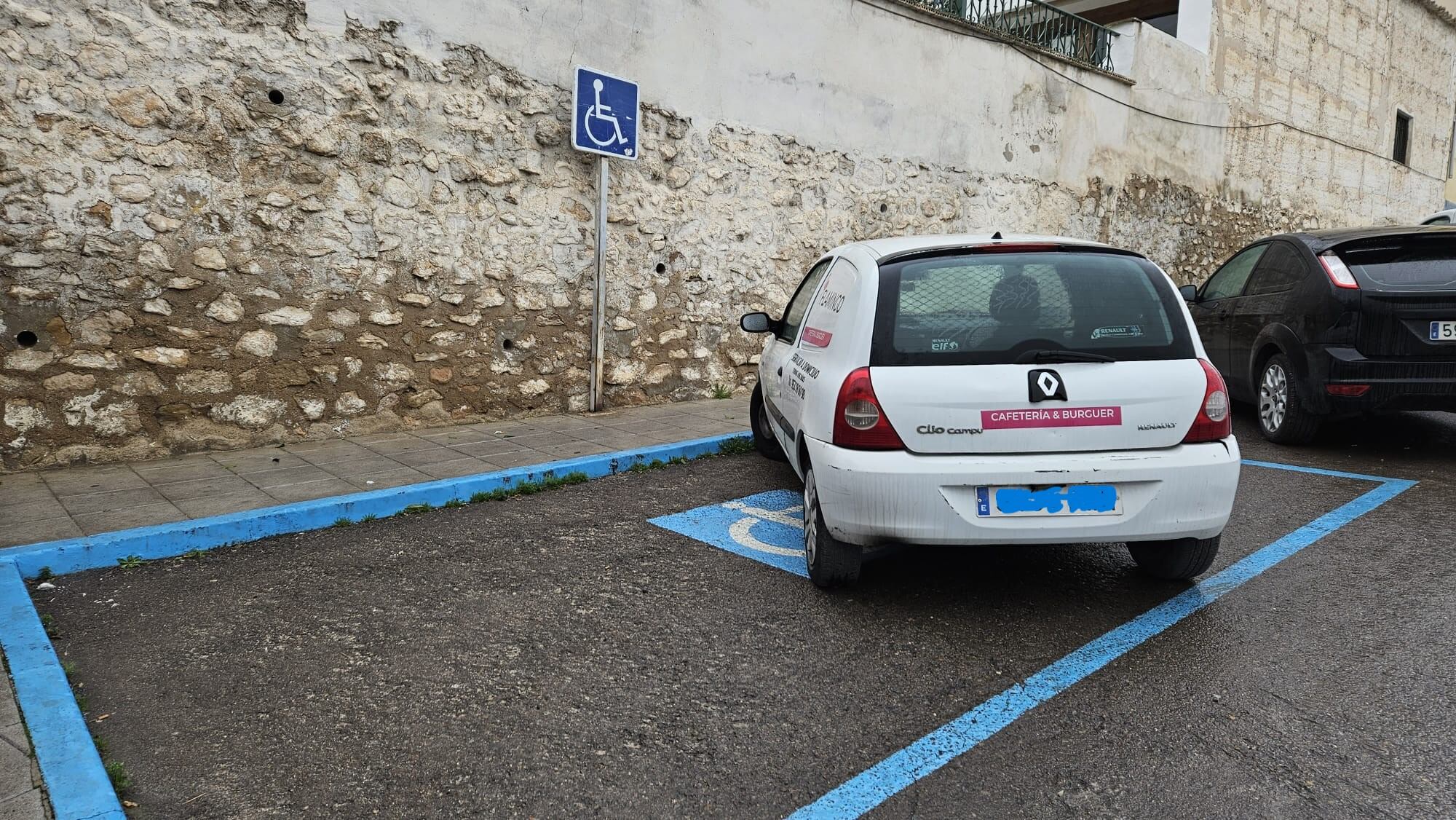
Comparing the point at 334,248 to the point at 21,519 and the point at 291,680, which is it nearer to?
the point at 21,519

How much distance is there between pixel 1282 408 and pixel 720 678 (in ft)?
18.4

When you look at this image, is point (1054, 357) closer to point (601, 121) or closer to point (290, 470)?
point (290, 470)

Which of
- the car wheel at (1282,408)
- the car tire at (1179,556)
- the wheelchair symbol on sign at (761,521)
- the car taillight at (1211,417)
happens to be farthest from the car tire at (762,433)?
the car wheel at (1282,408)

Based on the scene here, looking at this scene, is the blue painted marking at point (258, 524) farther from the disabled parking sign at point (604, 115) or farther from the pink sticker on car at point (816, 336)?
the disabled parking sign at point (604, 115)

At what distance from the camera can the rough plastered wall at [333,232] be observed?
17.8 ft

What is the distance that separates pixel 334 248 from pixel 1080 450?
5.12 m

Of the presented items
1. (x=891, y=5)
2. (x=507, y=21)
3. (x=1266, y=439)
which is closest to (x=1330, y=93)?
(x=891, y=5)

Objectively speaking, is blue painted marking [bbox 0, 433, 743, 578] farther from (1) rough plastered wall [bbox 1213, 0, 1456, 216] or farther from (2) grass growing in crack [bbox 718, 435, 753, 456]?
(1) rough plastered wall [bbox 1213, 0, 1456, 216]

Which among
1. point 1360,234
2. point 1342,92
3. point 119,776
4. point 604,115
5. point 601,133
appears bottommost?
point 119,776

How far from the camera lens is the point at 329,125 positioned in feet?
20.7

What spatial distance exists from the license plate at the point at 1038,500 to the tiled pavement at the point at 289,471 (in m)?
3.14

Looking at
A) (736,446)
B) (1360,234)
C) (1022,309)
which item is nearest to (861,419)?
(1022,309)

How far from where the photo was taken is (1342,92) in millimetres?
18047

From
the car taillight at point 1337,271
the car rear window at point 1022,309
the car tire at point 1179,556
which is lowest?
the car tire at point 1179,556
